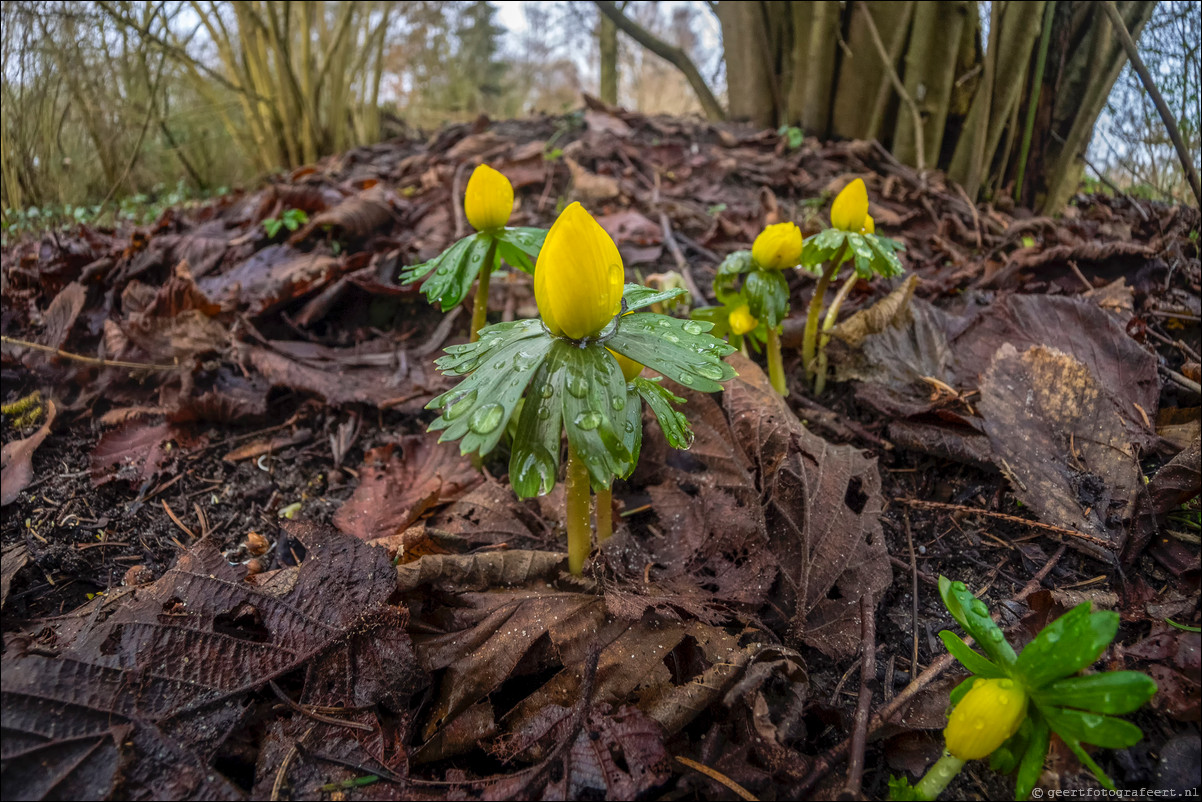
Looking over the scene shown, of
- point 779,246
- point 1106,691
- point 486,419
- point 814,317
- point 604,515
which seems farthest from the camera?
point 814,317

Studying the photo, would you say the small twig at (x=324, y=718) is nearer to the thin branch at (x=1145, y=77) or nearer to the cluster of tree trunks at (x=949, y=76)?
the thin branch at (x=1145, y=77)

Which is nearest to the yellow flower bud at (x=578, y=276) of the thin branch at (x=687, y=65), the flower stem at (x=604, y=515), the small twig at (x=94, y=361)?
the flower stem at (x=604, y=515)

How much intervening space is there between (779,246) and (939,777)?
1.28 meters

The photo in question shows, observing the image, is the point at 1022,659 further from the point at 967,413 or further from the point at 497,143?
the point at 497,143

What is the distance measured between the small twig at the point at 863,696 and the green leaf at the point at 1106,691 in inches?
10.9

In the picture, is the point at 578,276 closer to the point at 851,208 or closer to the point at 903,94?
the point at 851,208

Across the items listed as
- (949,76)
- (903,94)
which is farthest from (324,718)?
(949,76)

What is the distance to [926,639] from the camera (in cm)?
129

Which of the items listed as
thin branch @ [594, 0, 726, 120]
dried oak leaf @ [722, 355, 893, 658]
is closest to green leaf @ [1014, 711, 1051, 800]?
dried oak leaf @ [722, 355, 893, 658]

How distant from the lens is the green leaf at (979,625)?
0.94 metres

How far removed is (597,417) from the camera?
103 cm

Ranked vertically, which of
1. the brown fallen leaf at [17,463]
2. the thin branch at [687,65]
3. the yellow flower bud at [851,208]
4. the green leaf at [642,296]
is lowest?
the brown fallen leaf at [17,463]

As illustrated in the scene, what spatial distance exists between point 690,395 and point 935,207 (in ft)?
8.73

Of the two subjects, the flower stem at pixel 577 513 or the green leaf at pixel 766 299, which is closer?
the flower stem at pixel 577 513
